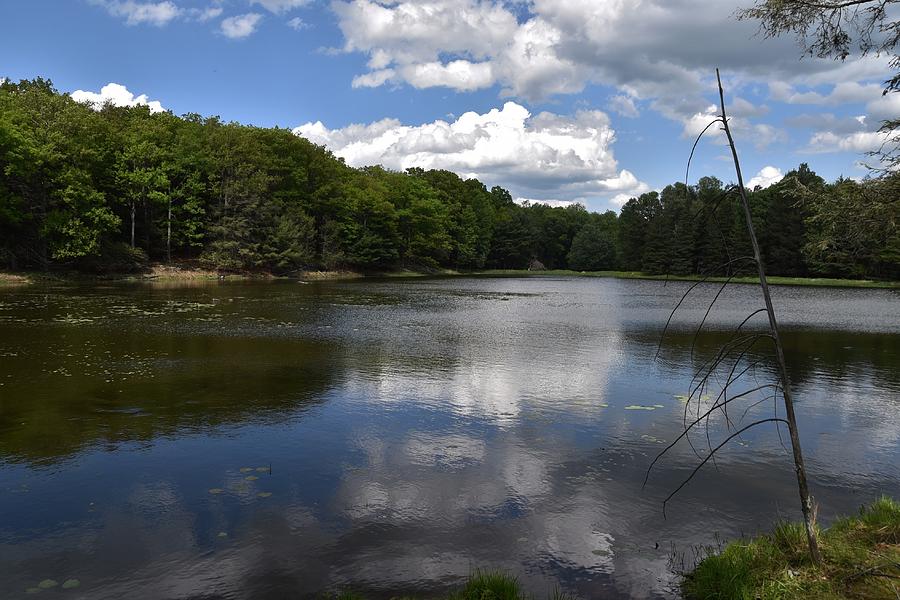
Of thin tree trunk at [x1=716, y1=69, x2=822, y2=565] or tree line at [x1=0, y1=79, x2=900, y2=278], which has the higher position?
Answer: tree line at [x1=0, y1=79, x2=900, y2=278]

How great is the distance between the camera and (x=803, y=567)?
4930 millimetres

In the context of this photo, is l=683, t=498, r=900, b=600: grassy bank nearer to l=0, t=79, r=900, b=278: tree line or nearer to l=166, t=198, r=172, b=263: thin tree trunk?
l=0, t=79, r=900, b=278: tree line

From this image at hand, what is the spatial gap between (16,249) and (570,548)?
169 ft

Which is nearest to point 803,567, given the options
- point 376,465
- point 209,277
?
point 376,465

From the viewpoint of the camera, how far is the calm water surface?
5.75m

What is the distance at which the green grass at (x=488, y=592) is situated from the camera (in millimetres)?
4918

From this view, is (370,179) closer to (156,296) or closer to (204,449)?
(156,296)

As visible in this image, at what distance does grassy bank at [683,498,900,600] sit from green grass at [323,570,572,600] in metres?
1.38

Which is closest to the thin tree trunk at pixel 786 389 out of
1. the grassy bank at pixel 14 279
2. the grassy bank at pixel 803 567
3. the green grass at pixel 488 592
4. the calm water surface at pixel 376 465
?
the grassy bank at pixel 803 567

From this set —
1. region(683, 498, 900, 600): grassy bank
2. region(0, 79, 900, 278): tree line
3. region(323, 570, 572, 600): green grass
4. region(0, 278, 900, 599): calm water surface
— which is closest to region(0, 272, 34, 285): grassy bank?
region(0, 79, 900, 278): tree line

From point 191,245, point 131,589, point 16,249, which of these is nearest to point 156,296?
point 16,249

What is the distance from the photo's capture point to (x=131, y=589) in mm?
5234

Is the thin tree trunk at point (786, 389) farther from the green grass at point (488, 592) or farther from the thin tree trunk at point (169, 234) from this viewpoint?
the thin tree trunk at point (169, 234)

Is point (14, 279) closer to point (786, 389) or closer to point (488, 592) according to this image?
point (488, 592)
